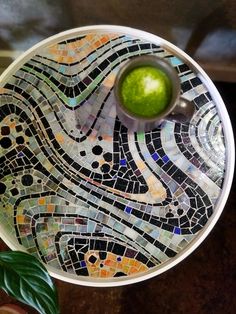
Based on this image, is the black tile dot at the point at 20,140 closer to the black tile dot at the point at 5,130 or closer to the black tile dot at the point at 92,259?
the black tile dot at the point at 5,130

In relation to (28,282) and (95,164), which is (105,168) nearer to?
(95,164)

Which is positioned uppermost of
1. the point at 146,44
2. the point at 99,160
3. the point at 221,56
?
the point at 221,56

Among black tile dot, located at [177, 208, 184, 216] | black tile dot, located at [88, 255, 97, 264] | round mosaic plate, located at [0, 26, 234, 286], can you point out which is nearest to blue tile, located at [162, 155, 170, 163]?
round mosaic plate, located at [0, 26, 234, 286]

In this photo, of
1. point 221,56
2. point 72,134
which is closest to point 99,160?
point 72,134

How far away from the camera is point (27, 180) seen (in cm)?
92

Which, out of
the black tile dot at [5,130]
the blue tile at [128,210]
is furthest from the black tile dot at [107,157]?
the black tile dot at [5,130]

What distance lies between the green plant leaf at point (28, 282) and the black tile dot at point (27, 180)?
6.4 inches

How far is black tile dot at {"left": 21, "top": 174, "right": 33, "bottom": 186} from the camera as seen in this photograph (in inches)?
36.1

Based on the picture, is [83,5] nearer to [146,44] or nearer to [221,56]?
[146,44]

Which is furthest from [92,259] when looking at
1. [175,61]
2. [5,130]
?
[175,61]

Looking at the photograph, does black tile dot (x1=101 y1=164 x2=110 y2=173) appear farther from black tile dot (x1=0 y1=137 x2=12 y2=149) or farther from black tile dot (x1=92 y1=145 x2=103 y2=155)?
black tile dot (x1=0 y1=137 x2=12 y2=149)

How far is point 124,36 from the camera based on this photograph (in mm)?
956

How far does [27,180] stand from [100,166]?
15cm

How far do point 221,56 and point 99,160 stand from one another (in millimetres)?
625
